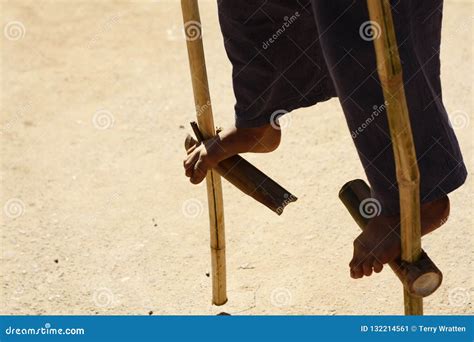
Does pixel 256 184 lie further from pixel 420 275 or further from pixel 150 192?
pixel 150 192

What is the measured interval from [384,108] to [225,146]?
80 cm

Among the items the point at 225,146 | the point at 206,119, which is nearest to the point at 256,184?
the point at 225,146

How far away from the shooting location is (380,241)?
2721 millimetres

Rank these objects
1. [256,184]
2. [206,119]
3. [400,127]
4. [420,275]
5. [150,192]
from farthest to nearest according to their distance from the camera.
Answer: [150,192] → [206,119] → [256,184] → [420,275] → [400,127]

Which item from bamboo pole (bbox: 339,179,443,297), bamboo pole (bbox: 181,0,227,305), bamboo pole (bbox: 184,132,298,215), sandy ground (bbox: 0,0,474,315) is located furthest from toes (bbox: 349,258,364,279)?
sandy ground (bbox: 0,0,474,315)

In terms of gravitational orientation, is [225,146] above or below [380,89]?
below

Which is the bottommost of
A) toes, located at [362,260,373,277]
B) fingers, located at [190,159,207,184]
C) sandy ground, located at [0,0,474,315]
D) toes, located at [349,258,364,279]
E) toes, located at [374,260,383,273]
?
sandy ground, located at [0,0,474,315]

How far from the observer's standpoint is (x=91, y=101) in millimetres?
5418

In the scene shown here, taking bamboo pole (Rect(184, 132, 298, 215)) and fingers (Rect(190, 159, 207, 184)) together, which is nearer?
bamboo pole (Rect(184, 132, 298, 215))

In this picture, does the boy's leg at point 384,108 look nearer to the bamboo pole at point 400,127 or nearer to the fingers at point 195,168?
the bamboo pole at point 400,127

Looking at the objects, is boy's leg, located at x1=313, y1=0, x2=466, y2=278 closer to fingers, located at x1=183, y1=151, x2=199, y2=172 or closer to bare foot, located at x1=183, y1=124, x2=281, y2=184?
bare foot, located at x1=183, y1=124, x2=281, y2=184

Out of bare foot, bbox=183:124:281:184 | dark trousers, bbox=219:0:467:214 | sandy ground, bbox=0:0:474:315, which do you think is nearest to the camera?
dark trousers, bbox=219:0:467:214

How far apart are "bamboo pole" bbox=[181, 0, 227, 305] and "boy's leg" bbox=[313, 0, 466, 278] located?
729 millimetres

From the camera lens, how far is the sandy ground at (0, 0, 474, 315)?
13.1 feet
